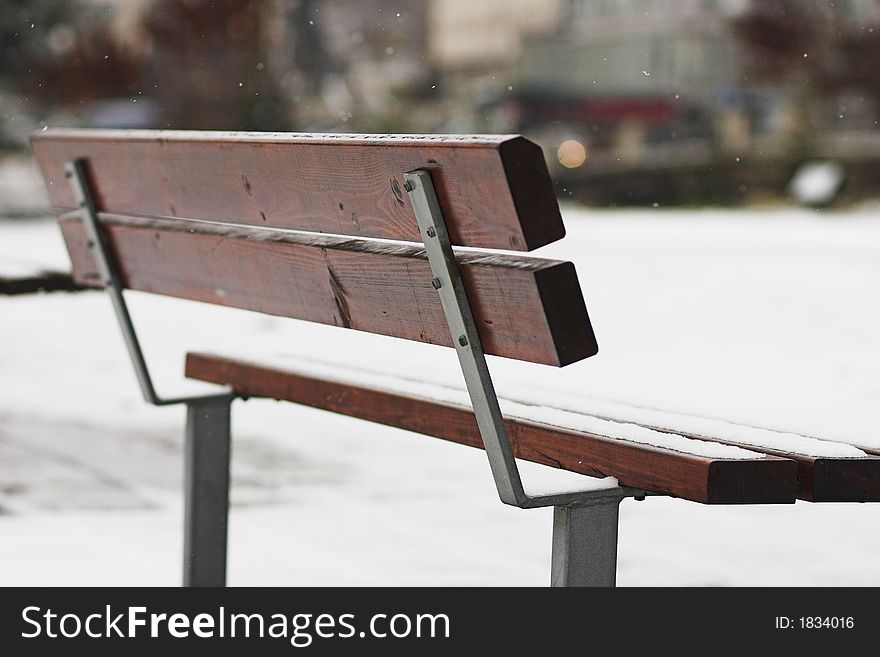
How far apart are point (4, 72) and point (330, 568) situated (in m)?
29.3

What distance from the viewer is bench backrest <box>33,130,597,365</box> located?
211 cm

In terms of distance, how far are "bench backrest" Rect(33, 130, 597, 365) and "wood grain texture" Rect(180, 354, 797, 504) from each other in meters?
0.20

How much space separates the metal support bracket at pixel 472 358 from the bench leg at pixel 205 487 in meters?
1.02

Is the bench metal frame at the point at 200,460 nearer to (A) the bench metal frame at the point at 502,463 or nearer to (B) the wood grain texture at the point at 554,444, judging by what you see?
(B) the wood grain texture at the point at 554,444

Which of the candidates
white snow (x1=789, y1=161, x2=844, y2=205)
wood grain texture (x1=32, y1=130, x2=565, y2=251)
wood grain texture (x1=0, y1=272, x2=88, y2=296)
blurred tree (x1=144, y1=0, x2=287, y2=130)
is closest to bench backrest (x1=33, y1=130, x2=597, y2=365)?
wood grain texture (x1=32, y1=130, x2=565, y2=251)

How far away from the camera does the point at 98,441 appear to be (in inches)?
210

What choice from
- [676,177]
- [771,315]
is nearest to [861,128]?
[676,177]

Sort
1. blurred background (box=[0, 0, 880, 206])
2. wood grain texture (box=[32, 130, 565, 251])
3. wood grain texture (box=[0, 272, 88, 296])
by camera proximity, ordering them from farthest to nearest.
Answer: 1. blurred background (box=[0, 0, 880, 206])
2. wood grain texture (box=[0, 272, 88, 296])
3. wood grain texture (box=[32, 130, 565, 251])

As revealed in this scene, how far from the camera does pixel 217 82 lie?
30.6 meters

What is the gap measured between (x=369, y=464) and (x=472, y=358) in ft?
9.29

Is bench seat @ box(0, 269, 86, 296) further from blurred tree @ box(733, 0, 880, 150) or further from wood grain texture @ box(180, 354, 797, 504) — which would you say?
blurred tree @ box(733, 0, 880, 150)
